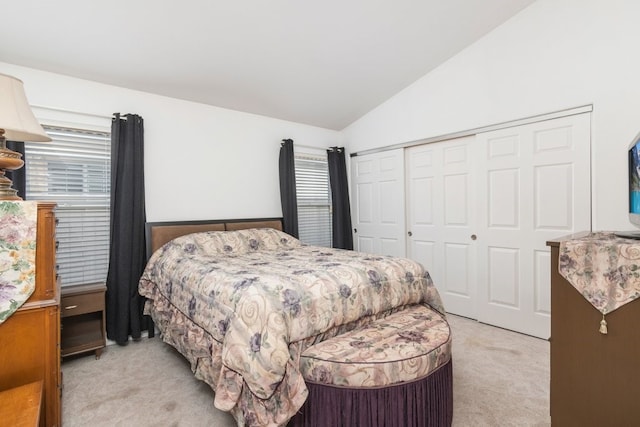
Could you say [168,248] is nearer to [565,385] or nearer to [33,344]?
[33,344]

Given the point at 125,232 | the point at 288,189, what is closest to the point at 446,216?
the point at 288,189

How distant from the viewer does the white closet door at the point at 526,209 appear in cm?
275

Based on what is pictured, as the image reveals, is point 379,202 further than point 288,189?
Yes

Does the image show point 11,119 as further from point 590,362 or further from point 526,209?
point 526,209

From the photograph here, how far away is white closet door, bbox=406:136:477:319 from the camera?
3465mm

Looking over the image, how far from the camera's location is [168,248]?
2.88m

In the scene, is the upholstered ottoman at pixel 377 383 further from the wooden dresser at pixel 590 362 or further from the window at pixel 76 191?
the window at pixel 76 191

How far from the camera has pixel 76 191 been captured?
9.21ft

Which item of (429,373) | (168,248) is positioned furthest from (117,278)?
(429,373)

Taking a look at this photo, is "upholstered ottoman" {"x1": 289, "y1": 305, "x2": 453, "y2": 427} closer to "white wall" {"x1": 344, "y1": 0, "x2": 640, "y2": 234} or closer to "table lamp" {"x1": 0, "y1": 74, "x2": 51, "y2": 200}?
"table lamp" {"x1": 0, "y1": 74, "x2": 51, "y2": 200}

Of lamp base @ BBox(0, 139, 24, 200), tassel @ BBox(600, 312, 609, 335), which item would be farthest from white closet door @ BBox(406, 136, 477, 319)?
lamp base @ BBox(0, 139, 24, 200)

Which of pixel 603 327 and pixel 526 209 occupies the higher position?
pixel 526 209

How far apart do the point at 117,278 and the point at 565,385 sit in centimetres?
317

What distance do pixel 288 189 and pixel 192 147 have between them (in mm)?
1189
